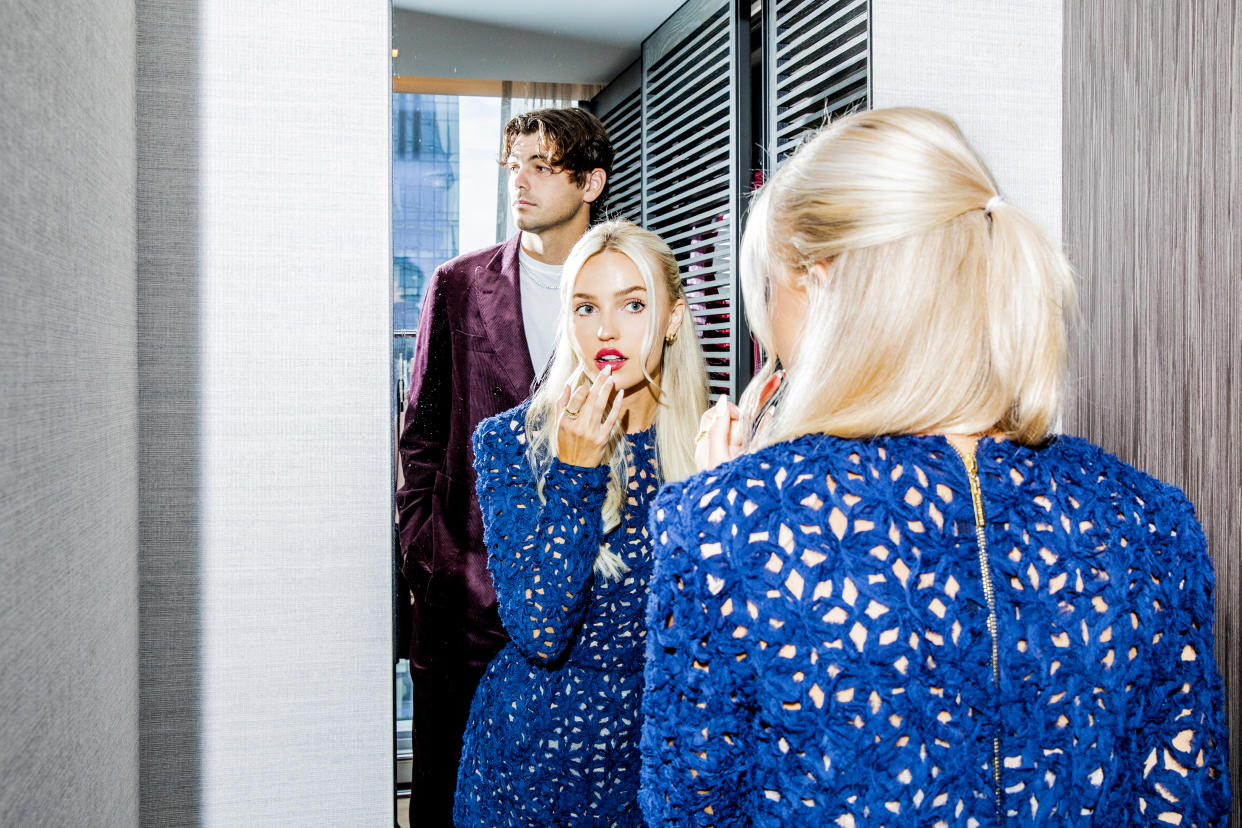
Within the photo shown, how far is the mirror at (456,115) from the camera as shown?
124cm

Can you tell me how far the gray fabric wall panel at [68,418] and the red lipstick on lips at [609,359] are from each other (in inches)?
22.8

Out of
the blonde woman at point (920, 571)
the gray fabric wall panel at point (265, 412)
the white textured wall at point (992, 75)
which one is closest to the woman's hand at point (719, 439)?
the blonde woman at point (920, 571)

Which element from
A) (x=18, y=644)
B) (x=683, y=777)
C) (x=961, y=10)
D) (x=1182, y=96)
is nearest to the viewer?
(x=18, y=644)

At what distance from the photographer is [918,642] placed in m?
0.73

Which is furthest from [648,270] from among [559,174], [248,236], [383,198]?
[248,236]

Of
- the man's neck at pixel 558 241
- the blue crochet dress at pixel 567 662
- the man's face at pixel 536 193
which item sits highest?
the man's face at pixel 536 193

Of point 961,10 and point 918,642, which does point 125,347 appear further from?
point 961,10

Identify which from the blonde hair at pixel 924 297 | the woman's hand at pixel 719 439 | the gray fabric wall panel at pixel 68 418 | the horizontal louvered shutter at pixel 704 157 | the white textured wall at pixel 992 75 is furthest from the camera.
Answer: the white textured wall at pixel 992 75

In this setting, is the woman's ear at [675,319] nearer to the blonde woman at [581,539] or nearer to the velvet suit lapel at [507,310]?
the blonde woman at [581,539]

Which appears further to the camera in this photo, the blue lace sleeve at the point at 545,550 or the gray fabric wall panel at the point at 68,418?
the blue lace sleeve at the point at 545,550

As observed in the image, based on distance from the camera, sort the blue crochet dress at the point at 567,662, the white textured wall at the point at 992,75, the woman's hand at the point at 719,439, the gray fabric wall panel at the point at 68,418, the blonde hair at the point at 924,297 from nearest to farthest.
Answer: the gray fabric wall panel at the point at 68,418
the blonde hair at the point at 924,297
the woman's hand at the point at 719,439
the blue crochet dress at the point at 567,662
the white textured wall at the point at 992,75

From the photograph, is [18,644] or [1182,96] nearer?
[18,644]

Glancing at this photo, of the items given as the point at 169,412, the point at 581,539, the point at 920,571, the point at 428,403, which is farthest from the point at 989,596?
the point at 169,412

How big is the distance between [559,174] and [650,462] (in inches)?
16.1
